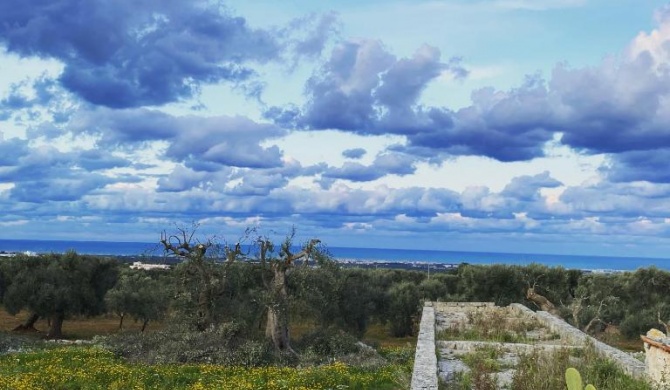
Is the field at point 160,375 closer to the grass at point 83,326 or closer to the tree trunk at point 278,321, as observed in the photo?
the tree trunk at point 278,321

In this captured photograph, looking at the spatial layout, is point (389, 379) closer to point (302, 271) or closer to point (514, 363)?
point (514, 363)

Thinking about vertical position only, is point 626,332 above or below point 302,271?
below

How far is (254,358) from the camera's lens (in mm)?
23812

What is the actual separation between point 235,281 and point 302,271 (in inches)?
139

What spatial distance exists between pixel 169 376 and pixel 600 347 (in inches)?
475

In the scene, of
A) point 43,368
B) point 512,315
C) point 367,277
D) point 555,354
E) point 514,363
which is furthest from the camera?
point 367,277

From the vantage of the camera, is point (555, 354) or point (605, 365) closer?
point (605, 365)

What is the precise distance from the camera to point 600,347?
15.6 m

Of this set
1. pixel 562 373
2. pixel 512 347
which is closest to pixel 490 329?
pixel 512 347

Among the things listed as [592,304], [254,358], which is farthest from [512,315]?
[592,304]

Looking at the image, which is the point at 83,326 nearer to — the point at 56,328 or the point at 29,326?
the point at 29,326

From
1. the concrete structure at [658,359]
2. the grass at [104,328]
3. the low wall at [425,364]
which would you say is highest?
the concrete structure at [658,359]

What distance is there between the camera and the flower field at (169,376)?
16828 mm

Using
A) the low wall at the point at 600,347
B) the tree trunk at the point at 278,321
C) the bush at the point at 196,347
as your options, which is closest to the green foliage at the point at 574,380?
the low wall at the point at 600,347
